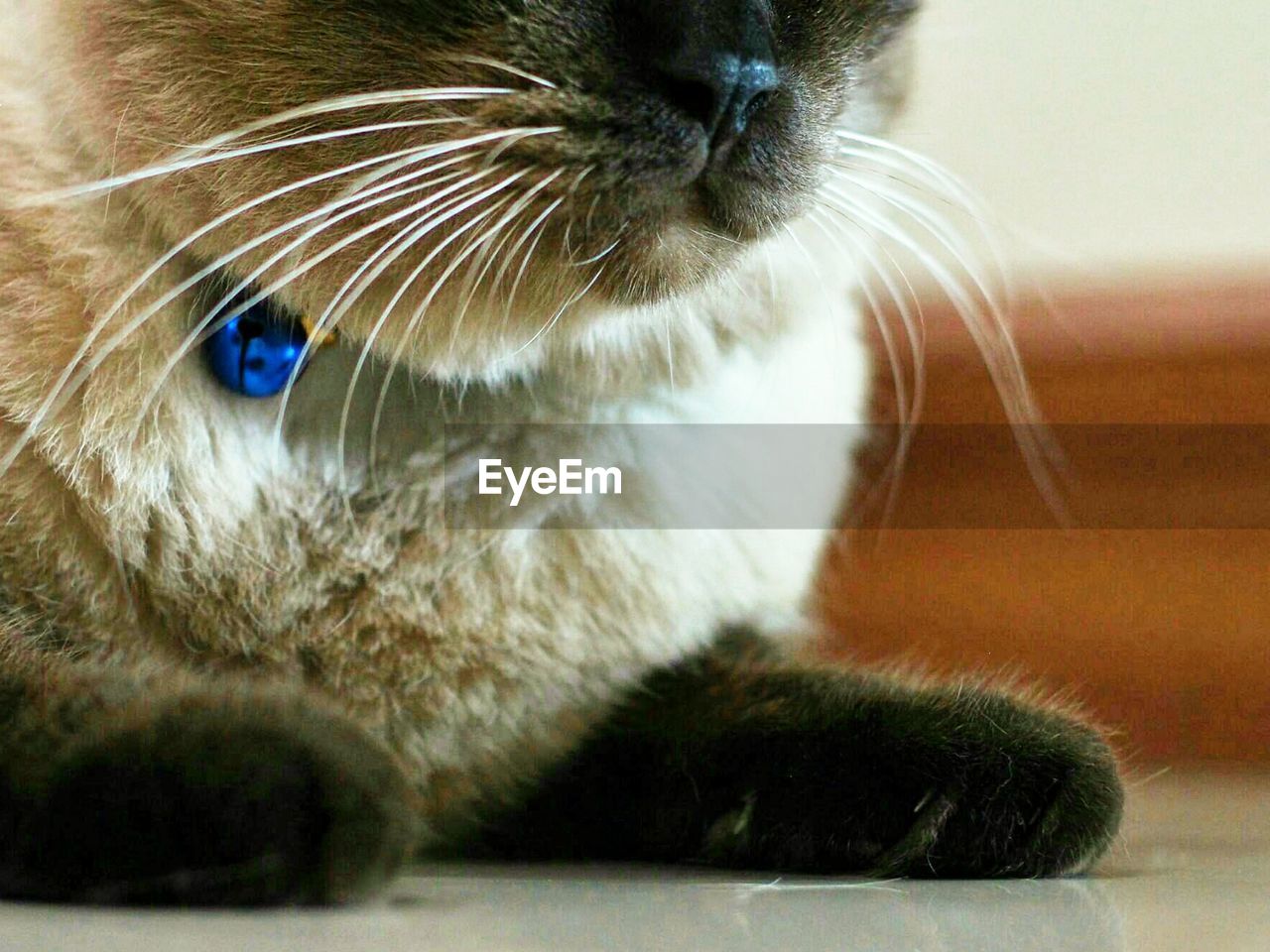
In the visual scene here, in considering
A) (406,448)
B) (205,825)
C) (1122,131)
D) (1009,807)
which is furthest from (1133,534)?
(205,825)

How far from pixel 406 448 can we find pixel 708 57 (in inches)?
12.3

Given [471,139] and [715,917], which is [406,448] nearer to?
[471,139]

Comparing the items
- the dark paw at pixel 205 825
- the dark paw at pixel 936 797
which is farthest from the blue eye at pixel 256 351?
the dark paw at pixel 936 797

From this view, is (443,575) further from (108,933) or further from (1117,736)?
(1117,736)

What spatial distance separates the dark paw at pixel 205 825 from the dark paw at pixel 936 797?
30 centimetres

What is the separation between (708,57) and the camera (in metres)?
0.67

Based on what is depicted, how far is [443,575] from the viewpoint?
818mm

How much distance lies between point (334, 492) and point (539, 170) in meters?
0.25

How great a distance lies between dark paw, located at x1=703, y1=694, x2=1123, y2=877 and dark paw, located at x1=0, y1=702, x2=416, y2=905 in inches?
11.9

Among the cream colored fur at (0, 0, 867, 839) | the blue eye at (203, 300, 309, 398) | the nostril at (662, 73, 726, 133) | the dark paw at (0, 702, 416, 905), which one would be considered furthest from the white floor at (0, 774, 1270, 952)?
the nostril at (662, 73, 726, 133)

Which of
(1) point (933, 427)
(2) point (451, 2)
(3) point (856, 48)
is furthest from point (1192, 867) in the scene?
(1) point (933, 427)

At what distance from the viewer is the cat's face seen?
68 cm

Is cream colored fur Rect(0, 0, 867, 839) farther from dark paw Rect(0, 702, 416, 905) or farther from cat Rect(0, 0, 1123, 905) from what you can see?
dark paw Rect(0, 702, 416, 905)

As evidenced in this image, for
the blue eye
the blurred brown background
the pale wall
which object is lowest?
the blurred brown background
